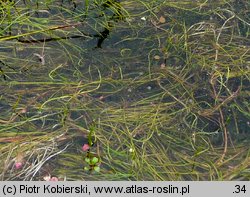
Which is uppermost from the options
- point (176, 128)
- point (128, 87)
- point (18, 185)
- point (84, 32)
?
point (84, 32)

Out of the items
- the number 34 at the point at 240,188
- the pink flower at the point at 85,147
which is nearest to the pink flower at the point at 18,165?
the pink flower at the point at 85,147

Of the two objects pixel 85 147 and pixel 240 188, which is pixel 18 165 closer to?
pixel 85 147

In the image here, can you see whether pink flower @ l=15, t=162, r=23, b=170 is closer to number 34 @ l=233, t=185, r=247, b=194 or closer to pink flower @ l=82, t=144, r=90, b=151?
pink flower @ l=82, t=144, r=90, b=151

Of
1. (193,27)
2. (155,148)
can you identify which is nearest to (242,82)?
(193,27)

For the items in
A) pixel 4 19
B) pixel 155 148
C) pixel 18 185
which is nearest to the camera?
pixel 18 185

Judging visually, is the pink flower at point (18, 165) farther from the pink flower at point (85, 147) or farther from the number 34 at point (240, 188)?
the number 34 at point (240, 188)

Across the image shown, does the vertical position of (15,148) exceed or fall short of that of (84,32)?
it falls short

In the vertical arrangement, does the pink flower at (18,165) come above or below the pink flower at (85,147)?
below

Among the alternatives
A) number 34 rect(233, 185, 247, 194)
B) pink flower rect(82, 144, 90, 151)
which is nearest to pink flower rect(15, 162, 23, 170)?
pink flower rect(82, 144, 90, 151)

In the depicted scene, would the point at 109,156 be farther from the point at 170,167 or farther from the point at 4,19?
the point at 4,19

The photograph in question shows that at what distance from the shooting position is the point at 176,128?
251 cm

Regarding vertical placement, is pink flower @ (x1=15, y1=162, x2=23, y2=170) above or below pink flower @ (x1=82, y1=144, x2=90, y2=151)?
below

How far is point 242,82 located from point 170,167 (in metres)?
0.73

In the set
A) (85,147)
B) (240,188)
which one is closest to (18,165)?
(85,147)
